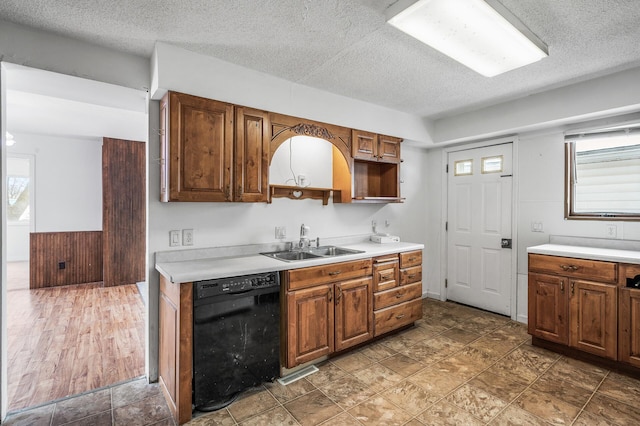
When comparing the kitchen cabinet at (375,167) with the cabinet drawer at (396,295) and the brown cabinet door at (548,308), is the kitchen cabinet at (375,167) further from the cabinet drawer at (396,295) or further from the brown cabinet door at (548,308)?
the brown cabinet door at (548,308)

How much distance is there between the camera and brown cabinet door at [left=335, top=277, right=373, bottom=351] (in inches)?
111

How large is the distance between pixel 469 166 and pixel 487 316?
1.96 meters

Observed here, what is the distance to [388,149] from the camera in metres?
3.81

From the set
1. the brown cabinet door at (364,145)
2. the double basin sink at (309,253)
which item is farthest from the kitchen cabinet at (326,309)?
the brown cabinet door at (364,145)

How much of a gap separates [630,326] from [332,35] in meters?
3.26

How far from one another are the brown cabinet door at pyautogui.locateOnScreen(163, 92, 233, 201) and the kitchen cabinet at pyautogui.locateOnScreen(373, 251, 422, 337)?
1679 mm

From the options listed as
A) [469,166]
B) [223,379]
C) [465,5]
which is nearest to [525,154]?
[469,166]

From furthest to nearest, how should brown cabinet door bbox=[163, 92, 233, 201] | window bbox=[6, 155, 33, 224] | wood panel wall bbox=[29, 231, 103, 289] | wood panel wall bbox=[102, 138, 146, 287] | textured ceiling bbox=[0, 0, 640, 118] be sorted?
window bbox=[6, 155, 33, 224] < wood panel wall bbox=[102, 138, 146, 287] < wood panel wall bbox=[29, 231, 103, 289] < brown cabinet door bbox=[163, 92, 233, 201] < textured ceiling bbox=[0, 0, 640, 118]

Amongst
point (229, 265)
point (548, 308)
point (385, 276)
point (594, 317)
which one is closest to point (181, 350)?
point (229, 265)

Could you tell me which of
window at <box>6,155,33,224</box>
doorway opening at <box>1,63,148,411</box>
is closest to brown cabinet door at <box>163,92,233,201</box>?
doorway opening at <box>1,63,148,411</box>

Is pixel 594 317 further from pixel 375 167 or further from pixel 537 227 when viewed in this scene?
pixel 375 167

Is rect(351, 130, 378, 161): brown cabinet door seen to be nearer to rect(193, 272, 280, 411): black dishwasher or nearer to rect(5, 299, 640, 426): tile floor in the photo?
rect(193, 272, 280, 411): black dishwasher

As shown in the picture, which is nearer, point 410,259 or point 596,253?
point 596,253

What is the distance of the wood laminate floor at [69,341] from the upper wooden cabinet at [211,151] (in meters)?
1.59
